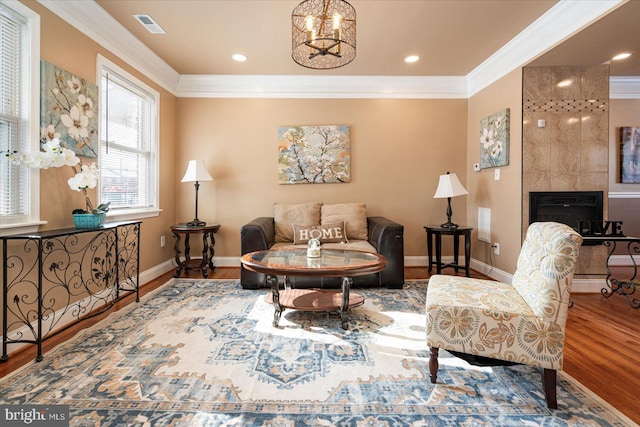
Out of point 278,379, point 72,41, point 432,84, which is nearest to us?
point 278,379

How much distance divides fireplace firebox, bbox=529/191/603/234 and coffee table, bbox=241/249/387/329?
6.58 feet

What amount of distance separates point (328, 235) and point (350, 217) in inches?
18.0

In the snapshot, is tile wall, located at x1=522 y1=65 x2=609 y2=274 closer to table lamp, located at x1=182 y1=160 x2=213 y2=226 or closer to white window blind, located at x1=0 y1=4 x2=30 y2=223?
table lamp, located at x1=182 y1=160 x2=213 y2=226

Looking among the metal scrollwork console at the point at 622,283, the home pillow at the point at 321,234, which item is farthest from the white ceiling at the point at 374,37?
the home pillow at the point at 321,234

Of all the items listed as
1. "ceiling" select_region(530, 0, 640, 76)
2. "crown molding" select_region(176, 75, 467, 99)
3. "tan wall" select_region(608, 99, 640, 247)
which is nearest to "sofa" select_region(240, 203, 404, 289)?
"crown molding" select_region(176, 75, 467, 99)

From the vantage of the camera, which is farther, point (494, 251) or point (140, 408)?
point (494, 251)

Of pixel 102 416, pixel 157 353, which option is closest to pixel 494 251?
pixel 157 353

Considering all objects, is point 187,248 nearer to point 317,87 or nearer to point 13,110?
point 13,110

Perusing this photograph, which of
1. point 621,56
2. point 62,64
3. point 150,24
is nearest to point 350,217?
point 150,24

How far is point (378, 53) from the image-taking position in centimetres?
360

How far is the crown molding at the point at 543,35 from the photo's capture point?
8.25ft

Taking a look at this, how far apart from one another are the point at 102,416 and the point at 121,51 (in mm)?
3320

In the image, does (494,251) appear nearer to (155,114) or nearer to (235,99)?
(235,99)

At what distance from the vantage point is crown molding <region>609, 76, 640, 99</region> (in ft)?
13.7
